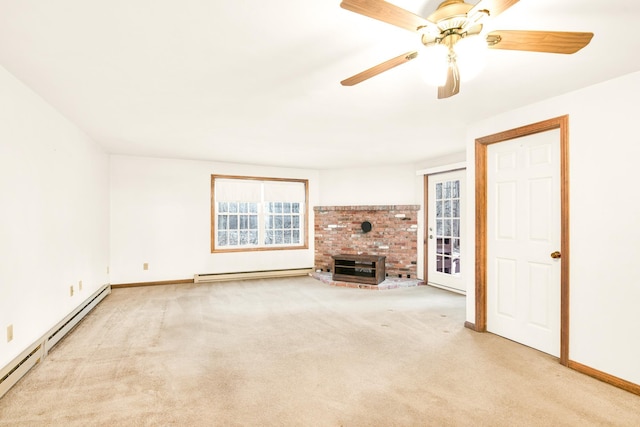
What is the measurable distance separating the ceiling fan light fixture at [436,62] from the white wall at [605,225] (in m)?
1.92

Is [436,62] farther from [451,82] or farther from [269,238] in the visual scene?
[269,238]

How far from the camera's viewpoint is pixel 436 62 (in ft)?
4.84

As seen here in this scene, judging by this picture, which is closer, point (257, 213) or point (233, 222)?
point (233, 222)

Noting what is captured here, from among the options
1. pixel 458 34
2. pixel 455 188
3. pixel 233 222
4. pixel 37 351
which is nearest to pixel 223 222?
pixel 233 222

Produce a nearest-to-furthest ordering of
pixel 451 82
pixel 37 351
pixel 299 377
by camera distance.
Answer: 1. pixel 451 82
2. pixel 299 377
3. pixel 37 351

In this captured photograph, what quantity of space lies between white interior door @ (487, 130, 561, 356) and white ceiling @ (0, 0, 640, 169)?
1.66 feet

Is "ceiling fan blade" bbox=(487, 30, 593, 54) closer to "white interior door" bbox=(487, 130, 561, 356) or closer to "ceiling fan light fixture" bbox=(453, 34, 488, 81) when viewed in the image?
"ceiling fan light fixture" bbox=(453, 34, 488, 81)

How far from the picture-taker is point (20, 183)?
2586 mm

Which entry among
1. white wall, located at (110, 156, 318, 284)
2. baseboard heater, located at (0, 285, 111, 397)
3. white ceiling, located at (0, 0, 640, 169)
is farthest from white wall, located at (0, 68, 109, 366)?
white wall, located at (110, 156, 318, 284)

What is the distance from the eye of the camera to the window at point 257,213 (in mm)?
6230

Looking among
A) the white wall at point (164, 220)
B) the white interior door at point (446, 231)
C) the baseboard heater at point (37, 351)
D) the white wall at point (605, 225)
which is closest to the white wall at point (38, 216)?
the baseboard heater at point (37, 351)

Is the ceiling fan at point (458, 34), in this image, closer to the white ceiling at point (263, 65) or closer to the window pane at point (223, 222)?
the white ceiling at point (263, 65)

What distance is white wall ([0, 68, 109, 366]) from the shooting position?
241 cm

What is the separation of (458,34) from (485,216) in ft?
8.14
